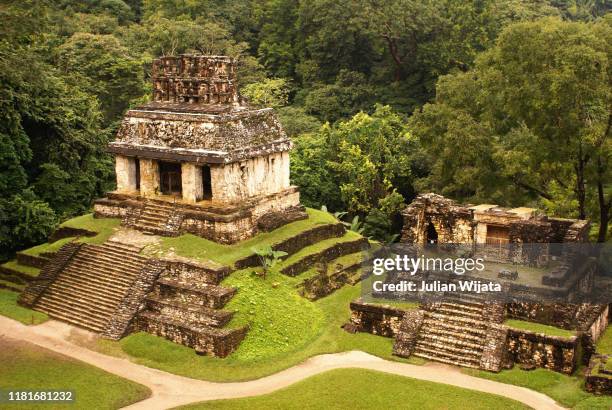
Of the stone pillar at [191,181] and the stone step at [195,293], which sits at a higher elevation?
the stone pillar at [191,181]

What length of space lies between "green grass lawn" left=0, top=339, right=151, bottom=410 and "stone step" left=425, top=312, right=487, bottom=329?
7.47m

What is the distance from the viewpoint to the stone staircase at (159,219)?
2314 centimetres

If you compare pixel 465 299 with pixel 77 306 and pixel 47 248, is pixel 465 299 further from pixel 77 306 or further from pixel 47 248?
pixel 47 248

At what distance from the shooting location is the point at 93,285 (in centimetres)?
2191

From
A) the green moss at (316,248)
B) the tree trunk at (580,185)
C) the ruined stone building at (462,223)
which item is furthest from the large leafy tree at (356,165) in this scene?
the ruined stone building at (462,223)

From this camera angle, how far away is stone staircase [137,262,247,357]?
19.0m

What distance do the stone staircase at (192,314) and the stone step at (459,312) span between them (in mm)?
5163

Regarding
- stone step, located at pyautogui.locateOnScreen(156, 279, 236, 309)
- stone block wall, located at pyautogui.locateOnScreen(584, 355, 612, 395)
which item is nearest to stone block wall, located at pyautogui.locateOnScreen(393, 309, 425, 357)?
stone block wall, located at pyautogui.locateOnScreen(584, 355, 612, 395)

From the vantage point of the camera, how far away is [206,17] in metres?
51.0

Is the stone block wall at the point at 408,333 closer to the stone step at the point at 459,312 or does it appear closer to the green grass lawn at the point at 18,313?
the stone step at the point at 459,312

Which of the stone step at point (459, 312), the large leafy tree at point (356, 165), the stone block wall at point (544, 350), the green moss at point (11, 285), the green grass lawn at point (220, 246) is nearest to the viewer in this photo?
the stone block wall at point (544, 350)

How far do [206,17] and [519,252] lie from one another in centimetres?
3515

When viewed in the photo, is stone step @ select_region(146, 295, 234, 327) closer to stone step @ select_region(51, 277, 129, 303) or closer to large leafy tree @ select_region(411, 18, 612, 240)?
stone step @ select_region(51, 277, 129, 303)

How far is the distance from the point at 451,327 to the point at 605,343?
4.05m
